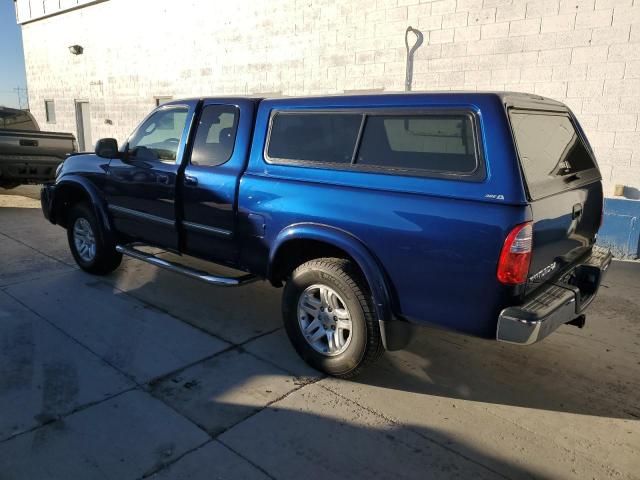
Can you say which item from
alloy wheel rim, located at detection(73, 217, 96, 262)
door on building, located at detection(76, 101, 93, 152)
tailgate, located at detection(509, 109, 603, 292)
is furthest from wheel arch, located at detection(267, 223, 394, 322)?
door on building, located at detection(76, 101, 93, 152)

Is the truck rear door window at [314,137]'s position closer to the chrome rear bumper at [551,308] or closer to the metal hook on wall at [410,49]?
the chrome rear bumper at [551,308]

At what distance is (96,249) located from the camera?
528cm

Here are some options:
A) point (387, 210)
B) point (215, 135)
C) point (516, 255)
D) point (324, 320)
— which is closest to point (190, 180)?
point (215, 135)

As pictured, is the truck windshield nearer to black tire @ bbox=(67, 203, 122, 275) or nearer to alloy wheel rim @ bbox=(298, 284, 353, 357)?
black tire @ bbox=(67, 203, 122, 275)

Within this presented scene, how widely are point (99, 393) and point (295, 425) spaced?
1310 millimetres

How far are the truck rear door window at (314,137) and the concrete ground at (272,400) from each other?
1.52m

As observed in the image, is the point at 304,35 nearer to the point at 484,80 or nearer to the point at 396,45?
the point at 396,45

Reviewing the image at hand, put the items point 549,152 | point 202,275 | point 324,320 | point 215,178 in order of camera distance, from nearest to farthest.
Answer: point 549,152 < point 324,320 < point 215,178 < point 202,275

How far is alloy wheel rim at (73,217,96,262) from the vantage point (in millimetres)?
5391

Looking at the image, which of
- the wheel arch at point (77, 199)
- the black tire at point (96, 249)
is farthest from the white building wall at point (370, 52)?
the black tire at point (96, 249)

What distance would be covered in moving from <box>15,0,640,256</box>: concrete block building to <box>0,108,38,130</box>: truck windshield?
9.18 ft

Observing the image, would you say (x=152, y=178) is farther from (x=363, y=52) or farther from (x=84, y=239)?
(x=363, y=52)

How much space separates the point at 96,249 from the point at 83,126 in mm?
12902

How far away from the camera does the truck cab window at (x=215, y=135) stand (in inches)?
158
